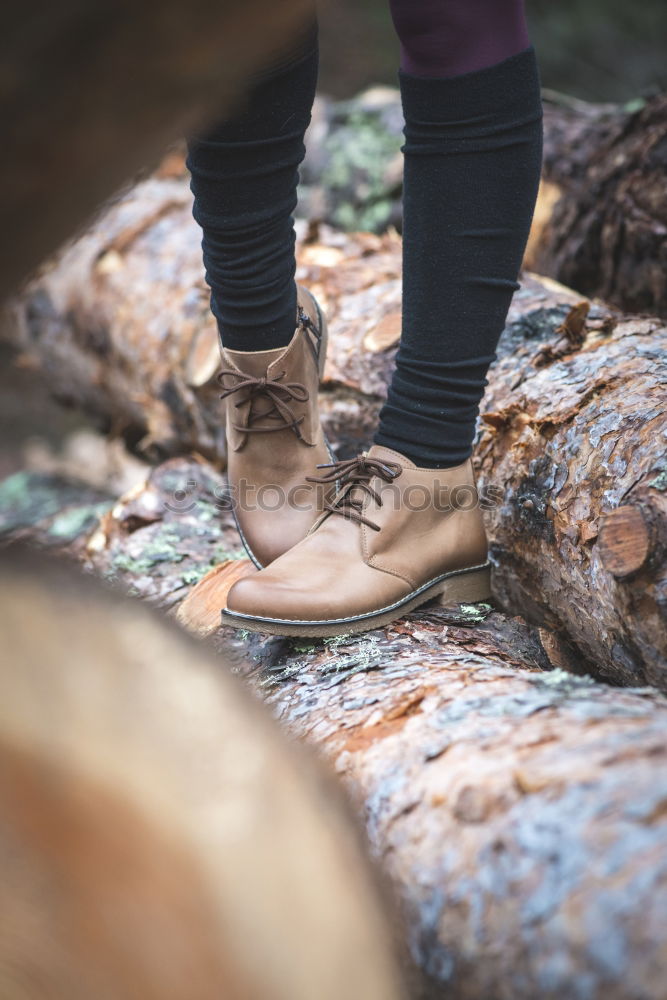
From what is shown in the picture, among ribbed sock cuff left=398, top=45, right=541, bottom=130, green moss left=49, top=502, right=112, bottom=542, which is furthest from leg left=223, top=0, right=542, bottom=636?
green moss left=49, top=502, right=112, bottom=542

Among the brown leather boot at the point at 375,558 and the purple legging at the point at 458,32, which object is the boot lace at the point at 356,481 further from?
the purple legging at the point at 458,32

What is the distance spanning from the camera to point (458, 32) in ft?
3.27

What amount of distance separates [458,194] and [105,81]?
79 centimetres

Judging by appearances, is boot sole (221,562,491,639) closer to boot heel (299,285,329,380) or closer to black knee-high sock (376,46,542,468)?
black knee-high sock (376,46,542,468)

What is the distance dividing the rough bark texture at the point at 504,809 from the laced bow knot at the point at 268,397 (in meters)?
0.49

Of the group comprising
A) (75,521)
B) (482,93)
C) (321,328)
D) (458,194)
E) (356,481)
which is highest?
(482,93)

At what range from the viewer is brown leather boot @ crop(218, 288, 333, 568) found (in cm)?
136

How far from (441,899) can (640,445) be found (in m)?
0.70

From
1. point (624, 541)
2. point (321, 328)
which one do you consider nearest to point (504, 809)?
→ point (624, 541)

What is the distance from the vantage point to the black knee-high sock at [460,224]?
1.05 meters

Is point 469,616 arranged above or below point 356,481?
below

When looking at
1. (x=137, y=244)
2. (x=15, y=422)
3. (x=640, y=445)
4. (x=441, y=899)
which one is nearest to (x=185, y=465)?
(x=137, y=244)

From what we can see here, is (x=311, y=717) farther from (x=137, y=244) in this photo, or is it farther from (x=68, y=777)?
(x=137, y=244)

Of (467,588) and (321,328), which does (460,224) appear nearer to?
(321,328)
